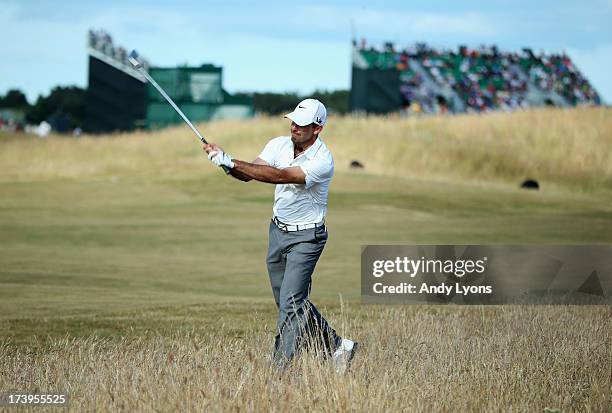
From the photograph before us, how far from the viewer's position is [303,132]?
29.1ft

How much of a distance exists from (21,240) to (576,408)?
18107mm

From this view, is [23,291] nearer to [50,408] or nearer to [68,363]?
[68,363]

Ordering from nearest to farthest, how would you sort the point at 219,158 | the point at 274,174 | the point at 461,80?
Answer: 1. the point at 219,158
2. the point at 274,174
3. the point at 461,80

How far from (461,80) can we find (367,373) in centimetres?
6649

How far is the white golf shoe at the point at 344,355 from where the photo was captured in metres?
8.96

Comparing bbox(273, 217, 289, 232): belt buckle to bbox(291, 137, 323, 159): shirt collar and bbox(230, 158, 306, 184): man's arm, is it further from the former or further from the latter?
bbox(291, 137, 323, 159): shirt collar

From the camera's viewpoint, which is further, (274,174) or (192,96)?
(192,96)

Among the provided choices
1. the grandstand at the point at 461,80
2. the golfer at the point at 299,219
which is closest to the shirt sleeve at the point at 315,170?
the golfer at the point at 299,219

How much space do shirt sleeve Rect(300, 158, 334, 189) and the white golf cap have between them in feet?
0.98

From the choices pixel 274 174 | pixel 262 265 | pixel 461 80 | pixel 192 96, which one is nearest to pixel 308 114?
pixel 274 174

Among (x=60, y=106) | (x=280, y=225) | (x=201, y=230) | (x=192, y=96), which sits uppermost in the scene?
(x=280, y=225)

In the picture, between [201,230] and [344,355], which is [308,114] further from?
[201,230]

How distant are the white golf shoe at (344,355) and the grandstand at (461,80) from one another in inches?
2099

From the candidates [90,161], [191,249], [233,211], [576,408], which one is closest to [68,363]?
[576,408]
